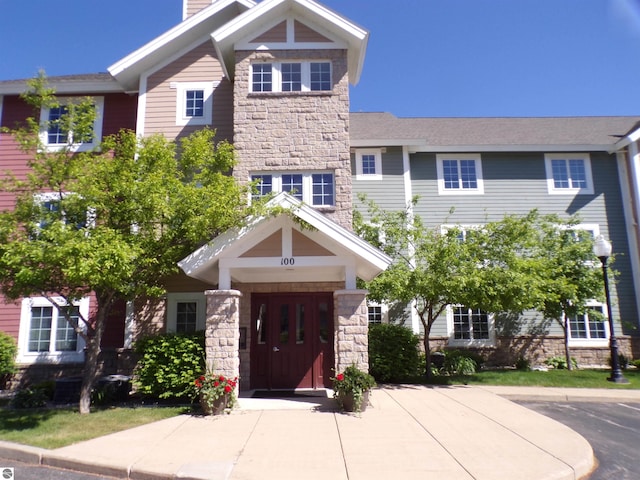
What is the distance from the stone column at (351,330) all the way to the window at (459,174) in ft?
31.2

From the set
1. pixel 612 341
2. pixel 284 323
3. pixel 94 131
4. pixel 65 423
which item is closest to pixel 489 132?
pixel 612 341

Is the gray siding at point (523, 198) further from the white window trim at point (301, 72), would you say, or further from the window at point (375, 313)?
the white window trim at point (301, 72)

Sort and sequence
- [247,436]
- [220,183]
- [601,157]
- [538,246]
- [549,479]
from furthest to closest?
[601,157], [538,246], [220,183], [247,436], [549,479]

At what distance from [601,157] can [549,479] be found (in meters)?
16.6

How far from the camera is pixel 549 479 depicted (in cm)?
535

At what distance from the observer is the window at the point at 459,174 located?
58.0 ft

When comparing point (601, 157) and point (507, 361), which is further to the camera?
point (601, 157)

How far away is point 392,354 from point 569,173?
36.4ft

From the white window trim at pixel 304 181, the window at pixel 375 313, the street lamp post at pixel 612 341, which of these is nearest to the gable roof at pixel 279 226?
the white window trim at pixel 304 181

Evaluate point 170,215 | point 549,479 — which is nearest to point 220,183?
point 170,215

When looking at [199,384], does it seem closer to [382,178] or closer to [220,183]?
[220,183]

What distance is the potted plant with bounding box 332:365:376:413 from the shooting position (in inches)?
343

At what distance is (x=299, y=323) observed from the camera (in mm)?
12398

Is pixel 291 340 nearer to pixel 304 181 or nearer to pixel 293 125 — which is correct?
pixel 304 181
